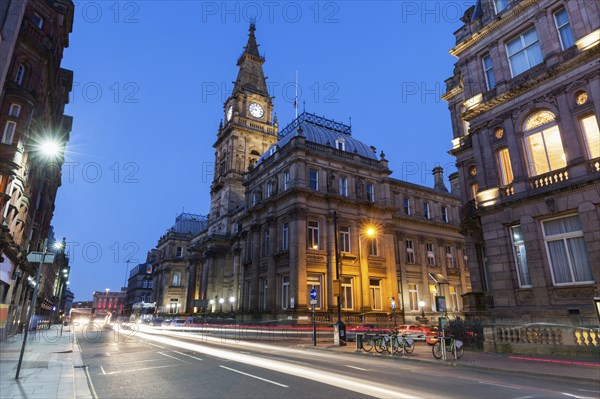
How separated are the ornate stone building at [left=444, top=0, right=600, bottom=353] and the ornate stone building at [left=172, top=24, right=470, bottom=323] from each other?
14653mm

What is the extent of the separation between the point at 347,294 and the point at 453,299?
18140 millimetres

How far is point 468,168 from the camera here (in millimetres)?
25594

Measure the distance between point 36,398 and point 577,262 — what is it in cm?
1954

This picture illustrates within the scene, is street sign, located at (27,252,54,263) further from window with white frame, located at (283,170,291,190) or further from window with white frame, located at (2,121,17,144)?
window with white frame, located at (283,170,291,190)

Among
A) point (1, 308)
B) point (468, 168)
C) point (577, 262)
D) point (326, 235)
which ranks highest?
point (468, 168)

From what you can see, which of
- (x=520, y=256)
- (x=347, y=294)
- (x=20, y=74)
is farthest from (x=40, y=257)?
(x=347, y=294)

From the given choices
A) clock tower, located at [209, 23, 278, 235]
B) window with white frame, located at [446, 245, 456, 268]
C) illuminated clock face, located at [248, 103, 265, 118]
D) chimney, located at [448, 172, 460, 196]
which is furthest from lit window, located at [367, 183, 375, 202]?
illuminated clock face, located at [248, 103, 265, 118]

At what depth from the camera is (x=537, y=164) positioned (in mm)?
17859

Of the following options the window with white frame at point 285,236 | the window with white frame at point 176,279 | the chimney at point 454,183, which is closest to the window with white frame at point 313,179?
the window with white frame at point 285,236

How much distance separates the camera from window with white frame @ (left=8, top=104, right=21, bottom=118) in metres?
22.0

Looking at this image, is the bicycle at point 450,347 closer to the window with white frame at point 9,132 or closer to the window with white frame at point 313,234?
the window with white frame at point 313,234

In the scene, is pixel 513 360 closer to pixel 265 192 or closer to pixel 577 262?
pixel 577 262

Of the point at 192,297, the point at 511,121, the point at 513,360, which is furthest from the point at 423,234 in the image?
the point at 192,297

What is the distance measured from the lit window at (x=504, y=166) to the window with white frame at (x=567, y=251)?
10.8ft
